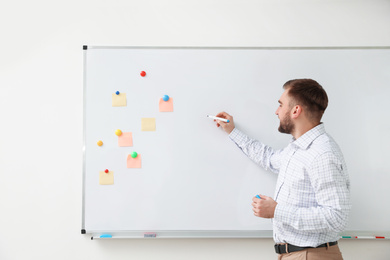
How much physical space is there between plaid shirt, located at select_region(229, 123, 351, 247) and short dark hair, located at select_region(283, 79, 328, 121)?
0.07 meters

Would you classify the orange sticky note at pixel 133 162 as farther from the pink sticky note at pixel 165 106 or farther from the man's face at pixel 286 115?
the man's face at pixel 286 115

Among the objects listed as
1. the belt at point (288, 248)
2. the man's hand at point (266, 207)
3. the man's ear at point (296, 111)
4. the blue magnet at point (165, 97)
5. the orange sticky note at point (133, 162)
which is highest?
the blue magnet at point (165, 97)

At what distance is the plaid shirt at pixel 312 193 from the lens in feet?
4.15

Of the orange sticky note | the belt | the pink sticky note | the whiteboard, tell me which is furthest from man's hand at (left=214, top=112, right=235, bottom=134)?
the belt

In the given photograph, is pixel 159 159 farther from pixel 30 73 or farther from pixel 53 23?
pixel 53 23

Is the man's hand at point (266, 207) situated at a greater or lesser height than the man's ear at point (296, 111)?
lesser

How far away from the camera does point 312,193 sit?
4.49ft

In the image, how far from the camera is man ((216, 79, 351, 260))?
1272 mm

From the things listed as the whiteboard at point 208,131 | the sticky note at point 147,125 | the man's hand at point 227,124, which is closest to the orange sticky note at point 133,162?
the whiteboard at point 208,131

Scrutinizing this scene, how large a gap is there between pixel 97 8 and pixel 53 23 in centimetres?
30

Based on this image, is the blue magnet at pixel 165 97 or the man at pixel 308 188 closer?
the man at pixel 308 188

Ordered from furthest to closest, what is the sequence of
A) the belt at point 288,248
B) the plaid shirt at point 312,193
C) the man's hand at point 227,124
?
the man's hand at point 227,124, the belt at point 288,248, the plaid shirt at point 312,193

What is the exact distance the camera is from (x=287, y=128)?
1.50 meters

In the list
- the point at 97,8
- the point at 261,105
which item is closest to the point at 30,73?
the point at 97,8
